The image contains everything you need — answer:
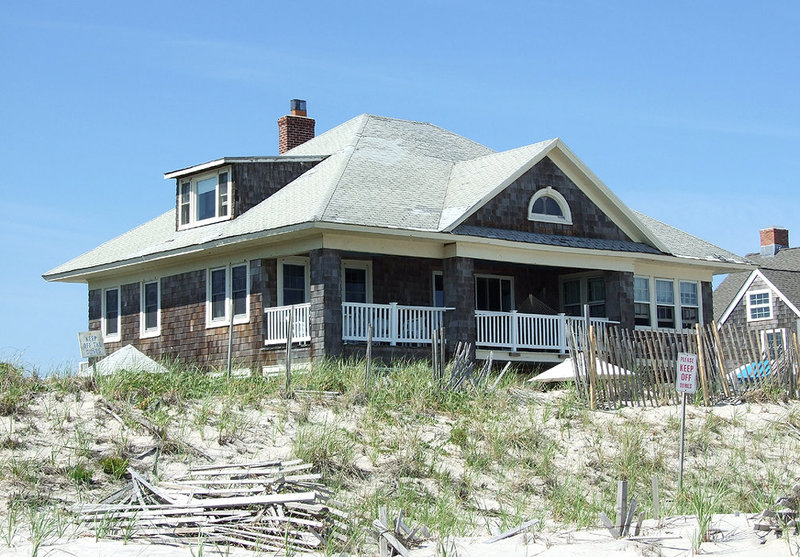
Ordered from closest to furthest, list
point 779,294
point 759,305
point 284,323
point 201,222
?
point 284,323 < point 201,222 < point 779,294 < point 759,305

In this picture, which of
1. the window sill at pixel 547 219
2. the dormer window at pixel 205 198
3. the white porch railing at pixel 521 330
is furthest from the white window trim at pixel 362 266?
the window sill at pixel 547 219

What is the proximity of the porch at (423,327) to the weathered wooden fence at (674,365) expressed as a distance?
3.03 metres

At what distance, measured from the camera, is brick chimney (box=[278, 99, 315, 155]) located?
33.6 meters

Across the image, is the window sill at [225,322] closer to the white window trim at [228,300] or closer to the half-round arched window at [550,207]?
the white window trim at [228,300]

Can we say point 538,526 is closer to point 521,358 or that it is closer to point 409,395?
point 409,395

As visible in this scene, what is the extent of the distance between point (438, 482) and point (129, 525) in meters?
5.10

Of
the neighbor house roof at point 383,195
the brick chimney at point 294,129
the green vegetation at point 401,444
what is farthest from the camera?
the brick chimney at point 294,129

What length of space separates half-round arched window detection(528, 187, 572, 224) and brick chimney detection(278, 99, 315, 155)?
9156 mm

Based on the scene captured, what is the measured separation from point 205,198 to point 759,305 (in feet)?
88.3

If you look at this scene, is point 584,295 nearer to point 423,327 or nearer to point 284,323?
point 423,327

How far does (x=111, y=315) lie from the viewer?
3053 centimetres

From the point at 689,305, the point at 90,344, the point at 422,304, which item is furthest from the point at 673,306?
the point at 90,344

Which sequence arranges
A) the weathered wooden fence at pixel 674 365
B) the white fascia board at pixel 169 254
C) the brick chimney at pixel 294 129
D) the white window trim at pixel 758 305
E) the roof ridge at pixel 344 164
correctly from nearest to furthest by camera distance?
1. the weathered wooden fence at pixel 674 365
2. the roof ridge at pixel 344 164
3. the white fascia board at pixel 169 254
4. the brick chimney at pixel 294 129
5. the white window trim at pixel 758 305

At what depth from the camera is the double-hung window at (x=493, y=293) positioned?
29.1 meters
